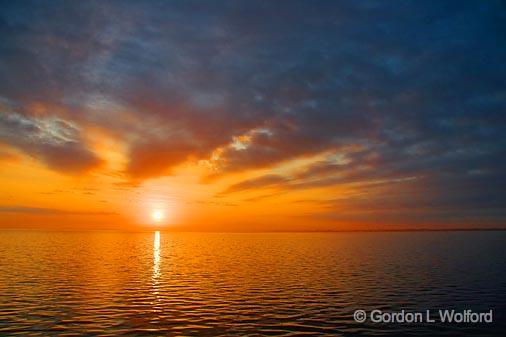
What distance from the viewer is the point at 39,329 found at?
2945cm

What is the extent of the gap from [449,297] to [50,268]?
67.5 m

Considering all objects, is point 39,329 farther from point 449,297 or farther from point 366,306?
point 449,297

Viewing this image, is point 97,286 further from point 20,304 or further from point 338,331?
point 338,331

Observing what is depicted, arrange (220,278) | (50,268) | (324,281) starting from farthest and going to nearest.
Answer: (50,268) < (220,278) < (324,281)

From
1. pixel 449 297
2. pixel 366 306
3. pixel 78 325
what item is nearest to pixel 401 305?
pixel 366 306

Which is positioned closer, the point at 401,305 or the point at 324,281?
the point at 401,305

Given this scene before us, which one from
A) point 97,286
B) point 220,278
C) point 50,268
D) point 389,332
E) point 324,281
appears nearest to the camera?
point 389,332

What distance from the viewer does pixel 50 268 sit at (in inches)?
2726

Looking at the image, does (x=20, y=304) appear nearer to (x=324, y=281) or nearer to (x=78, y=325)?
(x=78, y=325)

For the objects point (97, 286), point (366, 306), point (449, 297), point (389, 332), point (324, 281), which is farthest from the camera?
point (324, 281)

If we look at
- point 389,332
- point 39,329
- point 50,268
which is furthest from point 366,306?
point 50,268

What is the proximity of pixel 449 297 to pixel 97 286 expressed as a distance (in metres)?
45.8

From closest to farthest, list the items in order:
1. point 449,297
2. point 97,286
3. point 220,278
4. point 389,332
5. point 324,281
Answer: point 389,332 → point 449,297 → point 97,286 → point 324,281 → point 220,278

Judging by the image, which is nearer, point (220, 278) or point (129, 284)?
point (129, 284)
